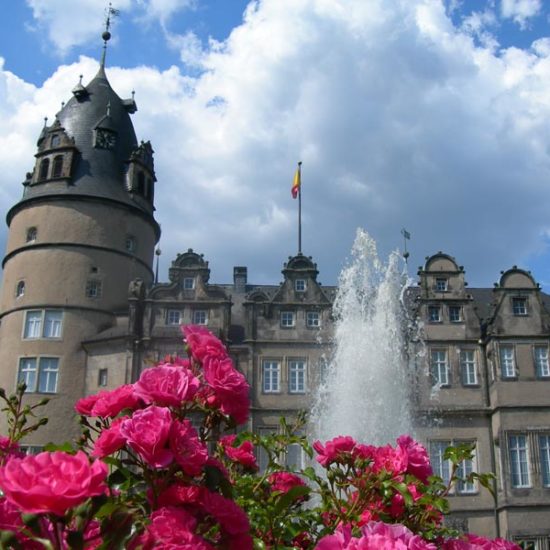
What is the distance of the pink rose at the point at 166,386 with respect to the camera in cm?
368

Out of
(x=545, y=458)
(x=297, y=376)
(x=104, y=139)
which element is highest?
(x=104, y=139)

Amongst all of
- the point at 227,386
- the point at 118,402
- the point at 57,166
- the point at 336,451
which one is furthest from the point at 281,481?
the point at 57,166

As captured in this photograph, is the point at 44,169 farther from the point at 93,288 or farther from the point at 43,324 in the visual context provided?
the point at 43,324

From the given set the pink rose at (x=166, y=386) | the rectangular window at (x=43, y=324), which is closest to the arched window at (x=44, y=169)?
the rectangular window at (x=43, y=324)

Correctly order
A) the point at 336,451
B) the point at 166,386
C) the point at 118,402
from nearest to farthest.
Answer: the point at 166,386
the point at 118,402
the point at 336,451

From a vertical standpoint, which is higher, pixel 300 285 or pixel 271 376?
pixel 300 285

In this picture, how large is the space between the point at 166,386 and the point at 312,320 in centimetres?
3053

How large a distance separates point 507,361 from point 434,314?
4.03 metres

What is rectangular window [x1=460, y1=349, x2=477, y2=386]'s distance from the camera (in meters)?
33.3

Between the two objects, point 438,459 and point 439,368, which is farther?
point 439,368

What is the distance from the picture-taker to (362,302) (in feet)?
100

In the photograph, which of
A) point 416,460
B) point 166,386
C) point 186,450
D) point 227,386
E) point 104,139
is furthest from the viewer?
point 104,139

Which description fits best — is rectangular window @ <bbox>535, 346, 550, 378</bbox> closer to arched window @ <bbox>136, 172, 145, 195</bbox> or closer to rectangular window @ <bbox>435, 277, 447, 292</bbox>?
rectangular window @ <bbox>435, 277, 447, 292</bbox>

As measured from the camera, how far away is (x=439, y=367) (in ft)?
110
